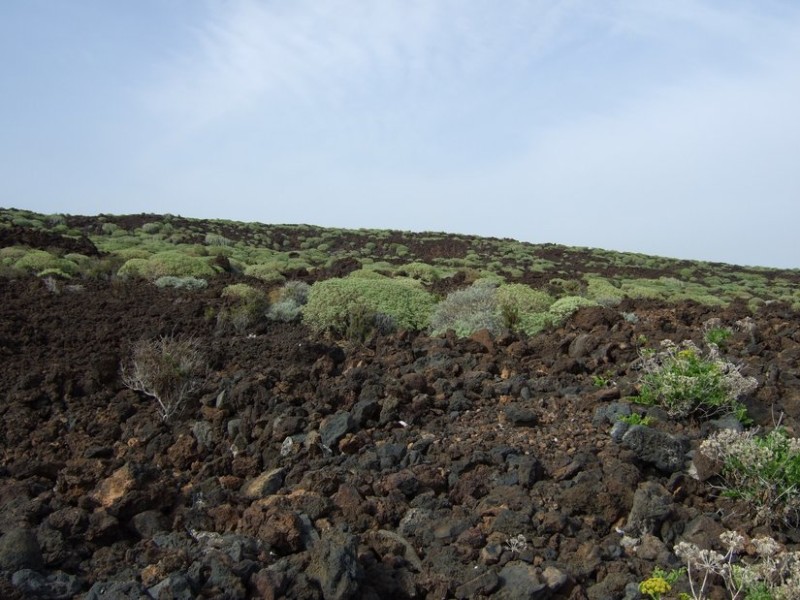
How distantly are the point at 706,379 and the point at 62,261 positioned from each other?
14498 mm

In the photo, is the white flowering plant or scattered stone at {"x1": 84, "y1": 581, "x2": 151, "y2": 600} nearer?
scattered stone at {"x1": 84, "y1": 581, "x2": 151, "y2": 600}

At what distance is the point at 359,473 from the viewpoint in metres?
5.67

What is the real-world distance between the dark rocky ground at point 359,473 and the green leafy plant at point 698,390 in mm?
194

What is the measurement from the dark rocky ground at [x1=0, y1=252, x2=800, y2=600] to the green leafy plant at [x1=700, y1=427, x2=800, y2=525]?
16 centimetres

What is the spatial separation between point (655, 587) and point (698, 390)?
2.70 metres

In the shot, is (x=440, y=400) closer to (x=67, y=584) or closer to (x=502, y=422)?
(x=502, y=422)

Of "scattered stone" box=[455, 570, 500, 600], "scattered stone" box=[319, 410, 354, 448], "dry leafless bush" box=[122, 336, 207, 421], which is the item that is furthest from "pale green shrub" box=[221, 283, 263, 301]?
"scattered stone" box=[455, 570, 500, 600]

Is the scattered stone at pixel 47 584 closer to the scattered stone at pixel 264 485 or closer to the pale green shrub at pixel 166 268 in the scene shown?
the scattered stone at pixel 264 485

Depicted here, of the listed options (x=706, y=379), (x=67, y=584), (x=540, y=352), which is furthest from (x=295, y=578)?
(x=540, y=352)

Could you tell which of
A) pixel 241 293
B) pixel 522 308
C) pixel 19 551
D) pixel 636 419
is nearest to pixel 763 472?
pixel 636 419

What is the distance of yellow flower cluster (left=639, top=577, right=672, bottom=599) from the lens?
4.11m

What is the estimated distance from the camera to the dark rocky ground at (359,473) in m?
4.20

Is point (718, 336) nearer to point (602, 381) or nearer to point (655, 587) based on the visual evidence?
point (602, 381)

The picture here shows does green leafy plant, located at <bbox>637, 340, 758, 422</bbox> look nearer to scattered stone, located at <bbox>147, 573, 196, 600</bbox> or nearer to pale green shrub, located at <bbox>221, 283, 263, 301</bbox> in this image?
scattered stone, located at <bbox>147, 573, 196, 600</bbox>
